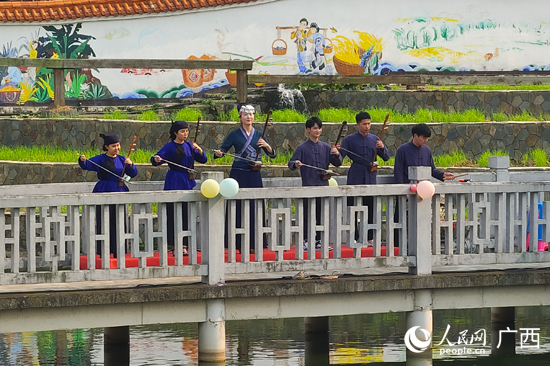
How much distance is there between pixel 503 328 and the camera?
14047 millimetres

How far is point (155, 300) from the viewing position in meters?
10.9

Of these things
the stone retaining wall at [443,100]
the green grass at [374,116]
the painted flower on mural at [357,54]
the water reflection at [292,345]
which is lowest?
the water reflection at [292,345]

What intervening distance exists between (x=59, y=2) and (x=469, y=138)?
25.6 feet

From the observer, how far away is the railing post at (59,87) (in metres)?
20.8

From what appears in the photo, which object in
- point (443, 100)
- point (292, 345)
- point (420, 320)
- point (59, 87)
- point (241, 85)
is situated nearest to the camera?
point (420, 320)

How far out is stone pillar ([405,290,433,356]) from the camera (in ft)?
38.5

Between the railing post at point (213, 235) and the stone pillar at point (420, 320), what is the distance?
180cm

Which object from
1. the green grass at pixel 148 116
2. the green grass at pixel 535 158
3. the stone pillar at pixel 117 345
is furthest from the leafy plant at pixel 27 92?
the stone pillar at pixel 117 345

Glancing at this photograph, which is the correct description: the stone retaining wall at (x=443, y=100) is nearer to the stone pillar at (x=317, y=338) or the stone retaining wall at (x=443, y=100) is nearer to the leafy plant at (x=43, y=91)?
the leafy plant at (x=43, y=91)

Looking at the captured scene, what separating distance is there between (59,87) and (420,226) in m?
10.6

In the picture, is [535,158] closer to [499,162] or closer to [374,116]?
[374,116]

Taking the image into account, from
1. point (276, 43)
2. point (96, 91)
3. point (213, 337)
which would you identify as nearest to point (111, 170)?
point (213, 337)

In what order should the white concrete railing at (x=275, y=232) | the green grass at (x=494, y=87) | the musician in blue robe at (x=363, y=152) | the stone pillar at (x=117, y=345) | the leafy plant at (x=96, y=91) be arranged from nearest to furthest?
1. the white concrete railing at (x=275, y=232)
2. the stone pillar at (x=117, y=345)
3. the musician in blue robe at (x=363, y=152)
4. the green grass at (x=494, y=87)
5. the leafy plant at (x=96, y=91)

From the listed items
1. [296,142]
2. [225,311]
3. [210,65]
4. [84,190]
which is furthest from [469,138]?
[225,311]
